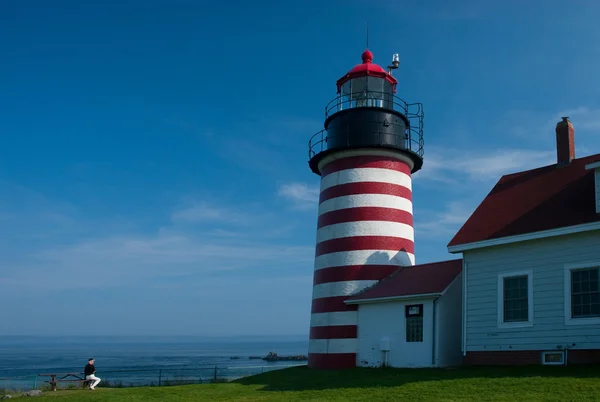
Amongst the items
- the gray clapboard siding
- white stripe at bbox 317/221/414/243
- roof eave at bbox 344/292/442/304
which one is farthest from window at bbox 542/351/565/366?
white stripe at bbox 317/221/414/243

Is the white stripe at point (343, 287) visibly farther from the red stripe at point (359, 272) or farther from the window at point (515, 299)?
the window at point (515, 299)

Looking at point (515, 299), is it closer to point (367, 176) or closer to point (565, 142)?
point (565, 142)

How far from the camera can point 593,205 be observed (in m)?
15.5

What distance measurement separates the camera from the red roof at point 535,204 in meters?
15.9

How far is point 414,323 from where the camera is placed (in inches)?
776

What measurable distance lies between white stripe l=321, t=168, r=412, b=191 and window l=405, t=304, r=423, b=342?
479 cm

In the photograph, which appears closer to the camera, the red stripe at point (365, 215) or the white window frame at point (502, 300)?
the white window frame at point (502, 300)

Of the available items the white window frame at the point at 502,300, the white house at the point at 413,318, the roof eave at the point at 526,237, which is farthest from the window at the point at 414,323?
the white window frame at the point at 502,300

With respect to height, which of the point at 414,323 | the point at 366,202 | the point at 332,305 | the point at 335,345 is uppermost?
the point at 366,202

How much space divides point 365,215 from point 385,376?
20.7 ft

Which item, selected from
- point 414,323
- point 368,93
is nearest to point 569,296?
point 414,323

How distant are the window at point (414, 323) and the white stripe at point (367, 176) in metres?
4.79

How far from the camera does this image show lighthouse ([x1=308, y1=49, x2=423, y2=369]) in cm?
2194

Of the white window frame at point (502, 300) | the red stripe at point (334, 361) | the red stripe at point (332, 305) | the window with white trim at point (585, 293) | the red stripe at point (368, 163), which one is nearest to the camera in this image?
the window with white trim at point (585, 293)
